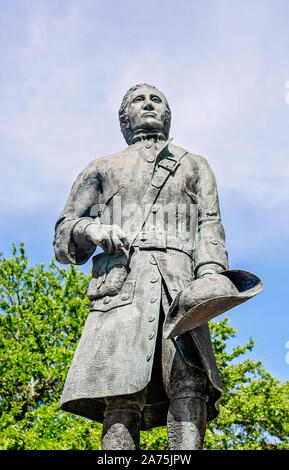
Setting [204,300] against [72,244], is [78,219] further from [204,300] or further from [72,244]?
[204,300]

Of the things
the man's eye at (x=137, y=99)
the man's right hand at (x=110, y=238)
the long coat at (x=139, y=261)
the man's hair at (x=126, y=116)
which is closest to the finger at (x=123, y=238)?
the man's right hand at (x=110, y=238)

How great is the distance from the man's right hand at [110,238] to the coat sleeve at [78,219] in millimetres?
177

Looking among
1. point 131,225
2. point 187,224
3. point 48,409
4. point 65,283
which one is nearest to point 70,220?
point 131,225

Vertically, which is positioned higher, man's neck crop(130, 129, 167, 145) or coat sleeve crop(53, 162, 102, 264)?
man's neck crop(130, 129, 167, 145)

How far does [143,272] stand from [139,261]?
0.11 metres

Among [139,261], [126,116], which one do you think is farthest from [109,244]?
[126,116]

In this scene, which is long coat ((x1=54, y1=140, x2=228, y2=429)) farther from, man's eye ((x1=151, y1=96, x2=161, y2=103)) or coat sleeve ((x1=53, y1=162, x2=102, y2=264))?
man's eye ((x1=151, y1=96, x2=161, y2=103))

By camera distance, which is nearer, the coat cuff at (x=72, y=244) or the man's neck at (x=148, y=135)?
the coat cuff at (x=72, y=244)

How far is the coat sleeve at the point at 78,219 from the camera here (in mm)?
4562

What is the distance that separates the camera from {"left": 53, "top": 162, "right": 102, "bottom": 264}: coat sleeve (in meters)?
4.56

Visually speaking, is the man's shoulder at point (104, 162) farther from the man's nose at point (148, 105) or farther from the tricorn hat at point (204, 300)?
the tricorn hat at point (204, 300)

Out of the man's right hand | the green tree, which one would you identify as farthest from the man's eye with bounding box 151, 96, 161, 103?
the green tree

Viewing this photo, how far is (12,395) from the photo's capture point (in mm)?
17672
